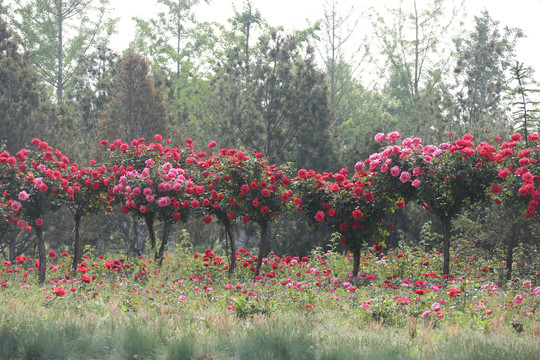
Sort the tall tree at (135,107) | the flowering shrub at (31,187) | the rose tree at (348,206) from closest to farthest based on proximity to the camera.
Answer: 1. the rose tree at (348,206)
2. the flowering shrub at (31,187)
3. the tall tree at (135,107)

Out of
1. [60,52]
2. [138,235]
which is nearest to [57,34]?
[60,52]

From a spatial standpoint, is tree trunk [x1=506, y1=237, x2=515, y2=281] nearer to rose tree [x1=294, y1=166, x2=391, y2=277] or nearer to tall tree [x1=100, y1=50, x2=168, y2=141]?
rose tree [x1=294, y1=166, x2=391, y2=277]

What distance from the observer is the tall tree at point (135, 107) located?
1518 centimetres

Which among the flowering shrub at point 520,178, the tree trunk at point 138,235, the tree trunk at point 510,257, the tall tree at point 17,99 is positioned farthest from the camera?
the tree trunk at point 138,235

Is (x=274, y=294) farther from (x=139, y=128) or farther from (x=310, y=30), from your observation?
(x=310, y=30)

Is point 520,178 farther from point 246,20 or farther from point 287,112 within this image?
point 246,20

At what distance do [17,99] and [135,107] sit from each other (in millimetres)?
2965

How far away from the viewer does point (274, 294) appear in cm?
669

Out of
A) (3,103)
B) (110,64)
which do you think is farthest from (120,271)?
(110,64)

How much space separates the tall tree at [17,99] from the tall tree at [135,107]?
1718 millimetres

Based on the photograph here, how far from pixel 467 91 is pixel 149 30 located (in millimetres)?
17282

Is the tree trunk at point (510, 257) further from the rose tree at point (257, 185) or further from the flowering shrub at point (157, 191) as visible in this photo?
the flowering shrub at point (157, 191)

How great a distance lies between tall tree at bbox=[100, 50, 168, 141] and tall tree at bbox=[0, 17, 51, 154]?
1.72m

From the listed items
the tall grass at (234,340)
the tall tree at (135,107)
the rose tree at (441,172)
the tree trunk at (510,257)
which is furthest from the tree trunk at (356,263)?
the tall tree at (135,107)
